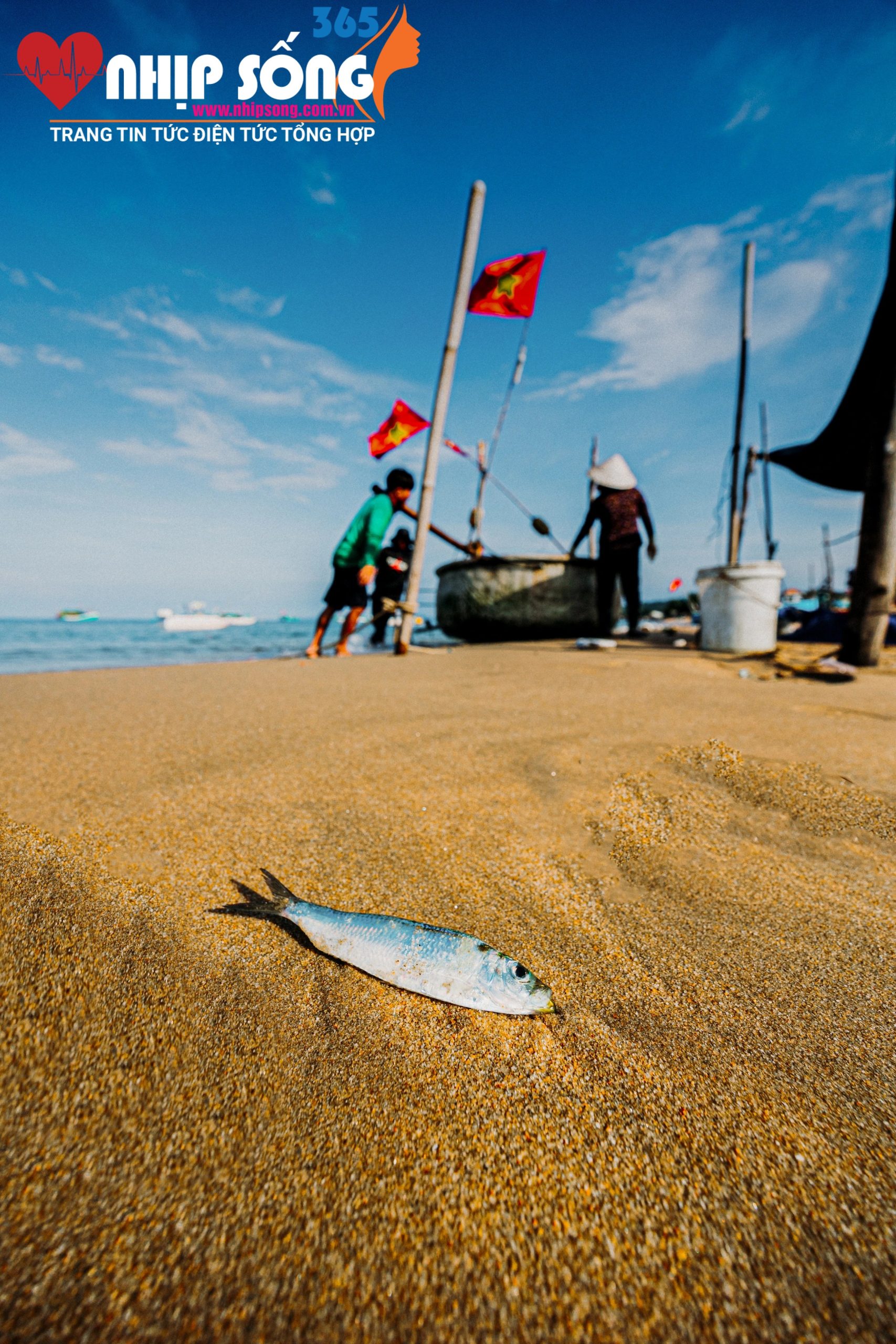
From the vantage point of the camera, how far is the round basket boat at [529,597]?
8.08 meters

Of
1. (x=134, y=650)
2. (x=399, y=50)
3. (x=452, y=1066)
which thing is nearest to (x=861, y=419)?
(x=399, y=50)

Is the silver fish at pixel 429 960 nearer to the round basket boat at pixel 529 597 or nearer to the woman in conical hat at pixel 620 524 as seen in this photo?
the woman in conical hat at pixel 620 524

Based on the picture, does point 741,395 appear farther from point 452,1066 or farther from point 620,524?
point 452,1066

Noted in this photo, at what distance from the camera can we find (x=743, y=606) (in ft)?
18.3

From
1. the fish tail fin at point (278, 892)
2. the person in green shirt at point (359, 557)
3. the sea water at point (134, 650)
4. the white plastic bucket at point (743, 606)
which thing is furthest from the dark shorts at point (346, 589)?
the fish tail fin at point (278, 892)

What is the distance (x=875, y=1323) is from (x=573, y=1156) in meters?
0.32

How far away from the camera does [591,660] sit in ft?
14.7

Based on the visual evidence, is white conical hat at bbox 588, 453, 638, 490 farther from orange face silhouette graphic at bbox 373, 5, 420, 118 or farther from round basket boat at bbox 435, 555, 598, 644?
orange face silhouette graphic at bbox 373, 5, 420, 118

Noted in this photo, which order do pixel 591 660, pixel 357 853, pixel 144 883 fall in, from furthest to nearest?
pixel 591 660
pixel 357 853
pixel 144 883

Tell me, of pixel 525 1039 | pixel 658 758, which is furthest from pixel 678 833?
pixel 525 1039

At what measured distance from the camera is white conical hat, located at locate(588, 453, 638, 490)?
690 cm

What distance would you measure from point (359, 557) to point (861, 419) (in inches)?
251

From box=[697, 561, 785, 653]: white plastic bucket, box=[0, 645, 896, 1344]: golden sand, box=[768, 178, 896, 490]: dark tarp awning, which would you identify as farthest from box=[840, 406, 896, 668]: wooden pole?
box=[0, 645, 896, 1344]: golden sand

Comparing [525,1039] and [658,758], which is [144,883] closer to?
[525,1039]
